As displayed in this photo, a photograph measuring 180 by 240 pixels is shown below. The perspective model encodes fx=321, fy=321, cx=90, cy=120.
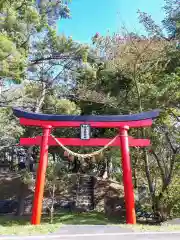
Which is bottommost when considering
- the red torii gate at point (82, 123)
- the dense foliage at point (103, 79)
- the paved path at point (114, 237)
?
the paved path at point (114, 237)

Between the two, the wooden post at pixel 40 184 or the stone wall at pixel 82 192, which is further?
the stone wall at pixel 82 192

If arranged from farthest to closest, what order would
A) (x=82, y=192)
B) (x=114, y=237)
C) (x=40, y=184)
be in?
(x=82, y=192)
(x=40, y=184)
(x=114, y=237)

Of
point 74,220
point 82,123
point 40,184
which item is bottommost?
point 74,220

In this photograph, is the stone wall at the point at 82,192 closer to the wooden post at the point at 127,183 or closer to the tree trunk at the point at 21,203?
the tree trunk at the point at 21,203

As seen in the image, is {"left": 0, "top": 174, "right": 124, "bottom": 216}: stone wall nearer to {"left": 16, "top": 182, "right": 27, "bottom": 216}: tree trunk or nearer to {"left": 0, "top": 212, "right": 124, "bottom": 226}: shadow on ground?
{"left": 16, "top": 182, "right": 27, "bottom": 216}: tree trunk

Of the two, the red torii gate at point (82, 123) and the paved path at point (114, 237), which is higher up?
the red torii gate at point (82, 123)

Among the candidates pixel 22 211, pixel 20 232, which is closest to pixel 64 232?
pixel 20 232

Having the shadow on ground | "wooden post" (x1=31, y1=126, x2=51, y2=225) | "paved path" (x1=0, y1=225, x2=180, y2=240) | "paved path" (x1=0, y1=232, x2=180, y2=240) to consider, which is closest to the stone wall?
the shadow on ground

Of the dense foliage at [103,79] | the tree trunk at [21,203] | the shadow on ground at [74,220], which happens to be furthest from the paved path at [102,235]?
the tree trunk at [21,203]

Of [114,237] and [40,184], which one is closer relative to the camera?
[114,237]

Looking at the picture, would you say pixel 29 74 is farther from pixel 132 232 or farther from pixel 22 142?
pixel 132 232

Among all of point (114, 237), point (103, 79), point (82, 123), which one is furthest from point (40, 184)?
point (103, 79)

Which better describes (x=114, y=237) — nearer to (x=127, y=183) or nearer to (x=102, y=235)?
(x=102, y=235)

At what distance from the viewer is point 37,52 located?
1507 cm
